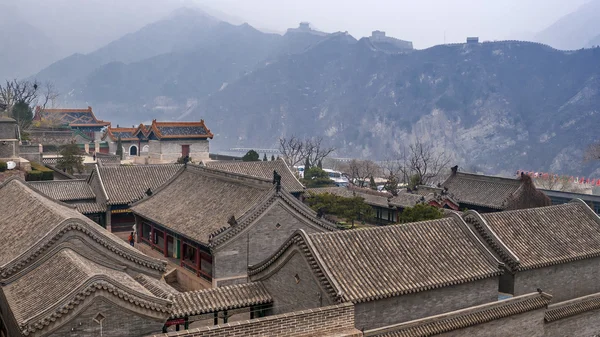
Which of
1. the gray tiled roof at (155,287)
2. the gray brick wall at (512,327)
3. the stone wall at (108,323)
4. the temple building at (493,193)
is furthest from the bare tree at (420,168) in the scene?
the stone wall at (108,323)

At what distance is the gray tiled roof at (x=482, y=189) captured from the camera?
1614 inches

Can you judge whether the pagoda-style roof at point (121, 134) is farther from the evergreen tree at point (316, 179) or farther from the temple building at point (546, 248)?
the temple building at point (546, 248)

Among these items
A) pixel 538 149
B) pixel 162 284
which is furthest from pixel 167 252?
pixel 538 149

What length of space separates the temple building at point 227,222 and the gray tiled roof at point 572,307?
30.9ft

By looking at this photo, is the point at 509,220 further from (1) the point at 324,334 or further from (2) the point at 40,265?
(2) the point at 40,265

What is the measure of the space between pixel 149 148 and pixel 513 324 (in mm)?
55282

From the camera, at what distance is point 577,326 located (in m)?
21.1

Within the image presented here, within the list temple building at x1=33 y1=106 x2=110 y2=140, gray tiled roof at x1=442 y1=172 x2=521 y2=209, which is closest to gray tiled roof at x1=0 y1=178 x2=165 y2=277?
gray tiled roof at x1=442 y1=172 x2=521 y2=209

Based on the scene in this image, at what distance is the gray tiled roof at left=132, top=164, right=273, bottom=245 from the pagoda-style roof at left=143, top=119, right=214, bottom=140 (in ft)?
117

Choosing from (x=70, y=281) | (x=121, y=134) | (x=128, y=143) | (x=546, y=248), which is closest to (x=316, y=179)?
(x=128, y=143)

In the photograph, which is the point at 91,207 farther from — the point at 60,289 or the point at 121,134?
the point at 121,134

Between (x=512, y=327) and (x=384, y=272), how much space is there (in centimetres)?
511

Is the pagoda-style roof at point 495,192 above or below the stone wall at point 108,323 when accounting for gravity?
above

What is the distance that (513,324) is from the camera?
19.1 metres
